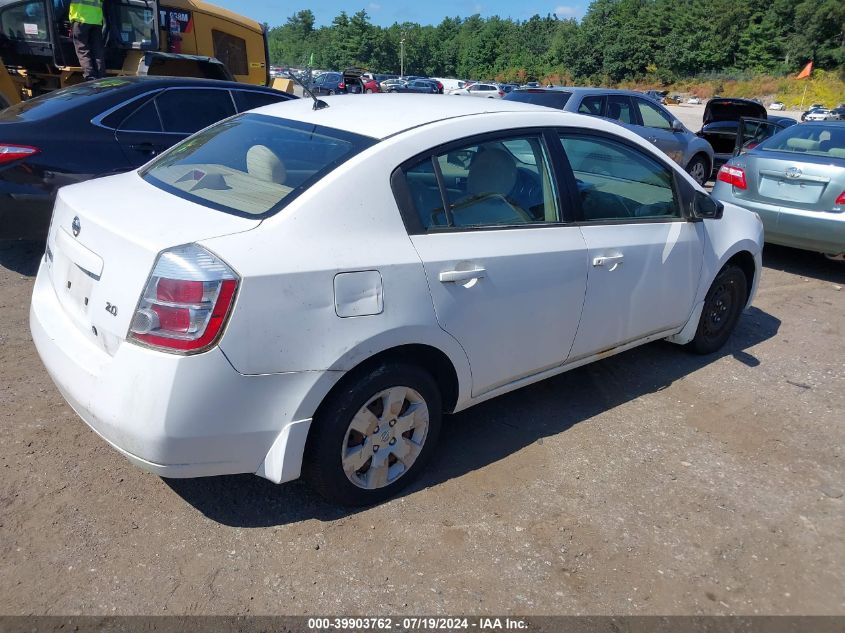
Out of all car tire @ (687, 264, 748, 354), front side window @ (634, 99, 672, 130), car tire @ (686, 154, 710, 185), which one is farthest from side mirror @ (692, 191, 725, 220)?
car tire @ (686, 154, 710, 185)

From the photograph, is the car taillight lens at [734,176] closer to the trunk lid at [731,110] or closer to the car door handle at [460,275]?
the car door handle at [460,275]

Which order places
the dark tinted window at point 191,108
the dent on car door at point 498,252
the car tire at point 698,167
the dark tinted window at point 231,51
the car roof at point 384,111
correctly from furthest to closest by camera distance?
the dark tinted window at point 231,51 < the car tire at point 698,167 < the dark tinted window at point 191,108 < the car roof at point 384,111 < the dent on car door at point 498,252

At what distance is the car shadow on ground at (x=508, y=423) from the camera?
2.92 metres

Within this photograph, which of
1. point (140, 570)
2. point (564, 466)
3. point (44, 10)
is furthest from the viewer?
point (44, 10)

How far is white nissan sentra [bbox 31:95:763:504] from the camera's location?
235 cm

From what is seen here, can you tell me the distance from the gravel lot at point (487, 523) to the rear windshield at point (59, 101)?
2.13 metres

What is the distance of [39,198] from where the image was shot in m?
4.95

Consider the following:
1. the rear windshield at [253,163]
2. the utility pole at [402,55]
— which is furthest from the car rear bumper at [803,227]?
the utility pole at [402,55]

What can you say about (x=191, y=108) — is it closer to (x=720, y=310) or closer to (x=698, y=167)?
(x=720, y=310)

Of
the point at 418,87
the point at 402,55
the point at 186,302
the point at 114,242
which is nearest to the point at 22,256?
the point at 114,242

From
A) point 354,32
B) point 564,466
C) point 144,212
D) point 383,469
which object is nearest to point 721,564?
point 564,466

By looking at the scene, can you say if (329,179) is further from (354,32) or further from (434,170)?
(354,32)

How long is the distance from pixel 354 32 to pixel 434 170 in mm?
107523

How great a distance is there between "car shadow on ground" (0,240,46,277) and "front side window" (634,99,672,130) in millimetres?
8820
